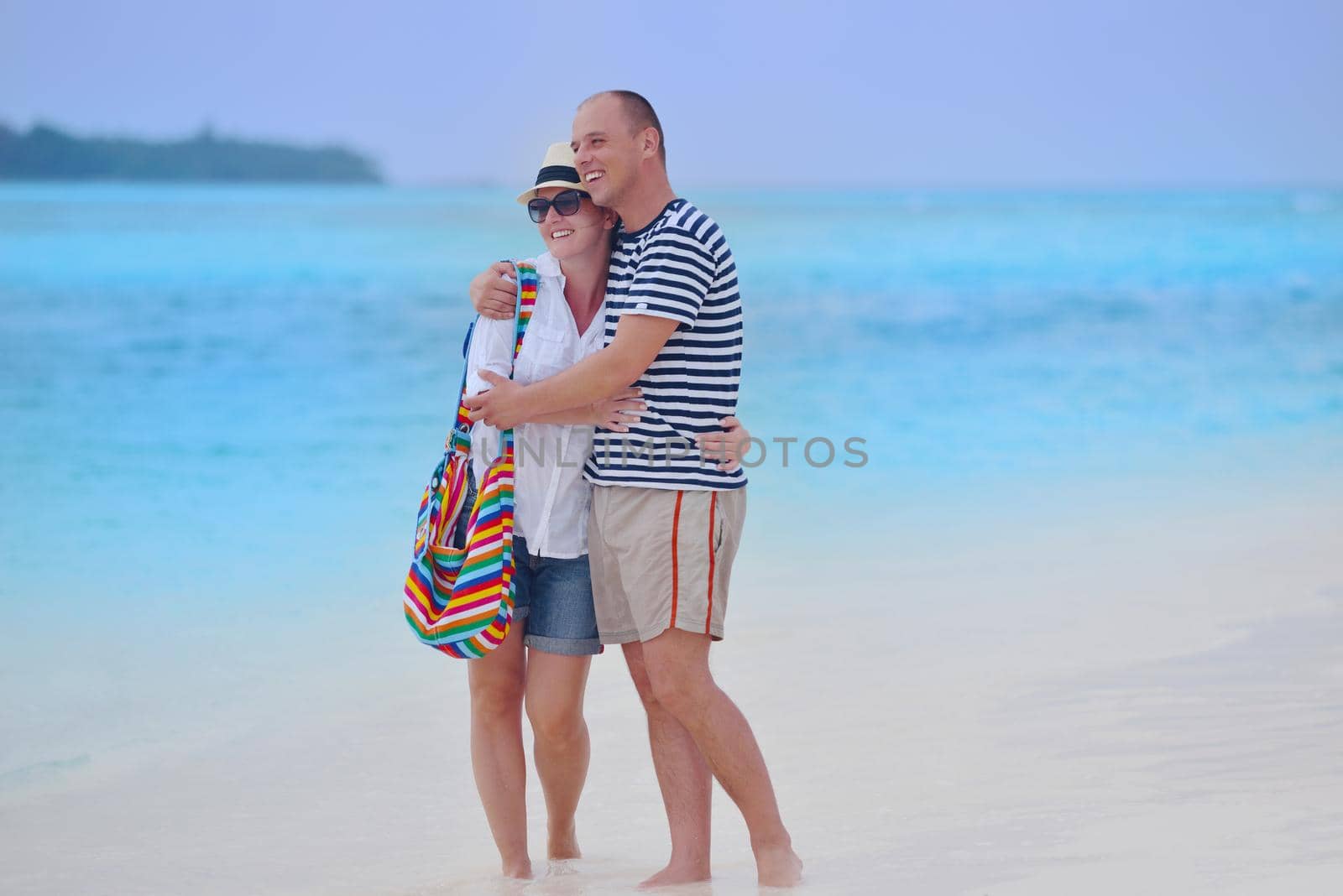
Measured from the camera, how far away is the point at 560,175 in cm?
306

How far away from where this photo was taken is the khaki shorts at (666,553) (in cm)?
291

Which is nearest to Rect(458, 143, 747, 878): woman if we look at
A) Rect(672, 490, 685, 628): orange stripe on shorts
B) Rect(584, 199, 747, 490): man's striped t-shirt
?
Rect(584, 199, 747, 490): man's striped t-shirt

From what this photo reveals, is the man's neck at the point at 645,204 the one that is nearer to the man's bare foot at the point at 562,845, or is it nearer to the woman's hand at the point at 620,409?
the woman's hand at the point at 620,409

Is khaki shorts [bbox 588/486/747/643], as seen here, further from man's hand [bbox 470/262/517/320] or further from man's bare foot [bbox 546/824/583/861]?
man's bare foot [bbox 546/824/583/861]

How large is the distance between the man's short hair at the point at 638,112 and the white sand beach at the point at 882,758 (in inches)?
61.9

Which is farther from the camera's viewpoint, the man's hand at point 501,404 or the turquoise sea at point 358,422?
the turquoise sea at point 358,422

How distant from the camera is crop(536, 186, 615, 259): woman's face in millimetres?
3059

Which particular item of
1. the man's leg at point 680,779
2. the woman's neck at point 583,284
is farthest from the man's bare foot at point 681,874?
the woman's neck at point 583,284

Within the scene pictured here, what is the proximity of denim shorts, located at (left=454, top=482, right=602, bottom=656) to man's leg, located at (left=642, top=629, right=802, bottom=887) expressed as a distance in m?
0.18

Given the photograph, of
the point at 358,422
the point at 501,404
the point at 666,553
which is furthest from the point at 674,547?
the point at 358,422

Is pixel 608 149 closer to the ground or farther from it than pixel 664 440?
farther from it

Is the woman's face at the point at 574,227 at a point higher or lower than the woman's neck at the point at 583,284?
higher

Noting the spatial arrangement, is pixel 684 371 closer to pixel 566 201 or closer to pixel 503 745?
pixel 566 201

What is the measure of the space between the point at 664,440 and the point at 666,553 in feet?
0.75
